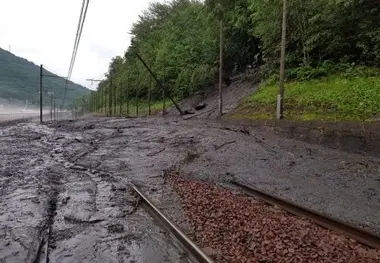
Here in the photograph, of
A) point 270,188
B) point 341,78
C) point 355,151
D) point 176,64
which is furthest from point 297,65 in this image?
point 176,64

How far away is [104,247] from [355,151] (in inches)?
361

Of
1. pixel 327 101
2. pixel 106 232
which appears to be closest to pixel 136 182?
pixel 106 232

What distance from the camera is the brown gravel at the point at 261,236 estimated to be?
5.01m

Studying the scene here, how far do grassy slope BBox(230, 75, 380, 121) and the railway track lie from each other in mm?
6386

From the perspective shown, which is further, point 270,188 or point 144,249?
point 270,188

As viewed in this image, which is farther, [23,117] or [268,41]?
[23,117]

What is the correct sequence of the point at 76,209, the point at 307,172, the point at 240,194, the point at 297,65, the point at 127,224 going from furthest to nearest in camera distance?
the point at 297,65, the point at 307,172, the point at 240,194, the point at 76,209, the point at 127,224

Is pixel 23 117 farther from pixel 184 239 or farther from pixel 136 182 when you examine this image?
pixel 184 239

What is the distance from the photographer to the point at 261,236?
5.65 m

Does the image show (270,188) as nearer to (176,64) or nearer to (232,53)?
(232,53)

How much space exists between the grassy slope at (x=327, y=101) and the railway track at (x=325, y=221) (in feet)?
21.0

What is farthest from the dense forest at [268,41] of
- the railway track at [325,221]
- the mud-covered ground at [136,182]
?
the railway track at [325,221]

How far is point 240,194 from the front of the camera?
862cm

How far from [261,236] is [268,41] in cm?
2083
